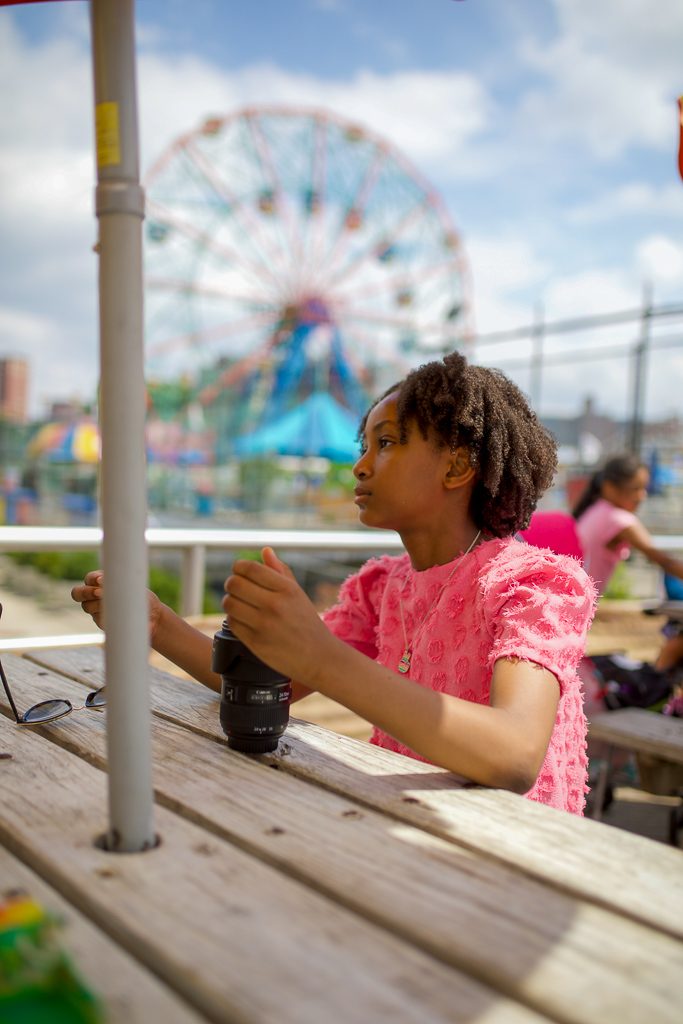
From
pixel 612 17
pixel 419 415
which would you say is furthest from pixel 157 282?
pixel 419 415

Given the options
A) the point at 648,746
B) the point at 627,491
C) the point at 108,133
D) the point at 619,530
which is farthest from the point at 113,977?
the point at 627,491

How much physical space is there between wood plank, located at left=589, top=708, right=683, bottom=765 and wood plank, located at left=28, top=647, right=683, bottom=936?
1.49m

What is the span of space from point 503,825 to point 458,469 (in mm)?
611

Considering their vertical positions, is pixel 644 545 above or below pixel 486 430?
below

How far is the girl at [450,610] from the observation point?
2.73 feet

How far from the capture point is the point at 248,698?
0.96m

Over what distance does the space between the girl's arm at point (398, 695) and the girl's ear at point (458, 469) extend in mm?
383

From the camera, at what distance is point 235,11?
44.3 ft

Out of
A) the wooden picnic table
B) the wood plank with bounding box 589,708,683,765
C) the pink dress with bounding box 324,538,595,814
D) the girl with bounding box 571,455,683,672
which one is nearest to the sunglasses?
the wooden picnic table

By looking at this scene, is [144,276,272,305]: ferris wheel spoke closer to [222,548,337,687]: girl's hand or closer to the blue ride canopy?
the blue ride canopy

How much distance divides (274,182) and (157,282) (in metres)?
3.14

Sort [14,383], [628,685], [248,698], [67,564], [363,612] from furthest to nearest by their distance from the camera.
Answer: [14,383], [67,564], [628,685], [363,612], [248,698]

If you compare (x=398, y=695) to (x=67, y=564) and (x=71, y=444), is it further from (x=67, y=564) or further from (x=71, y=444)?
(x=71, y=444)

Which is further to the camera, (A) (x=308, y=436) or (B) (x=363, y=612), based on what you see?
(A) (x=308, y=436)
